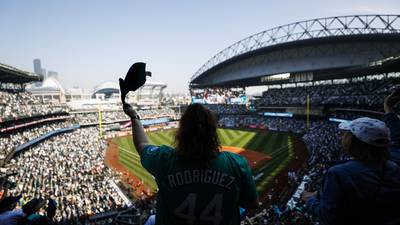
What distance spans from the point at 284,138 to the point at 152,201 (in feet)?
96.7

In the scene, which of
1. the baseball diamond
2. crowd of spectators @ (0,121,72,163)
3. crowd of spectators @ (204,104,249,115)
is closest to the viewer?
the baseball diamond

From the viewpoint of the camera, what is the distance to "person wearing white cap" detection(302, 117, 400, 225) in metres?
1.80

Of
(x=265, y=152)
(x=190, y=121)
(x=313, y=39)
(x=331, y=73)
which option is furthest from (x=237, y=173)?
(x=331, y=73)

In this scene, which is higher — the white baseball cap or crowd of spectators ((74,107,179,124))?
the white baseball cap

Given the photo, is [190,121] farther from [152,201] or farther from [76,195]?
[76,195]

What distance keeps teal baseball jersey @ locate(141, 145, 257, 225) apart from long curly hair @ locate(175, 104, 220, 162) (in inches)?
2.4

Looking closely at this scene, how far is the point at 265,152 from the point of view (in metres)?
33.5

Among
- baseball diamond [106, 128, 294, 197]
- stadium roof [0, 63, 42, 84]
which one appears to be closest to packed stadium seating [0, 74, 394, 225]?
baseball diamond [106, 128, 294, 197]

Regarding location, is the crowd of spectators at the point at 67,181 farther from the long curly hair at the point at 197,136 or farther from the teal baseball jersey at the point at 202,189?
the long curly hair at the point at 197,136

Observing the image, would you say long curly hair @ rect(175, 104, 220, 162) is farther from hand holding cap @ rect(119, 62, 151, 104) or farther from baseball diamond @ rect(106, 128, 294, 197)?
baseball diamond @ rect(106, 128, 294, 197)

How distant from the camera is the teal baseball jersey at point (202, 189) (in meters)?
1.89

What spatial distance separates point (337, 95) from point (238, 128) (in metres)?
21.4

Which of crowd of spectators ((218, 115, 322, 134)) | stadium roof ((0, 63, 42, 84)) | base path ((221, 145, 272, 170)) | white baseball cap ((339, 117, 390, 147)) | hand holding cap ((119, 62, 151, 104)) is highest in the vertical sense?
stadium roof ((0, 63, 42, 84))

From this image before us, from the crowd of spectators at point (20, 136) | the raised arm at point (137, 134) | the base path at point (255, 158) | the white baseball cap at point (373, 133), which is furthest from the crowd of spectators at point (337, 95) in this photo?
the crowd of spectators at point (20, 136)
